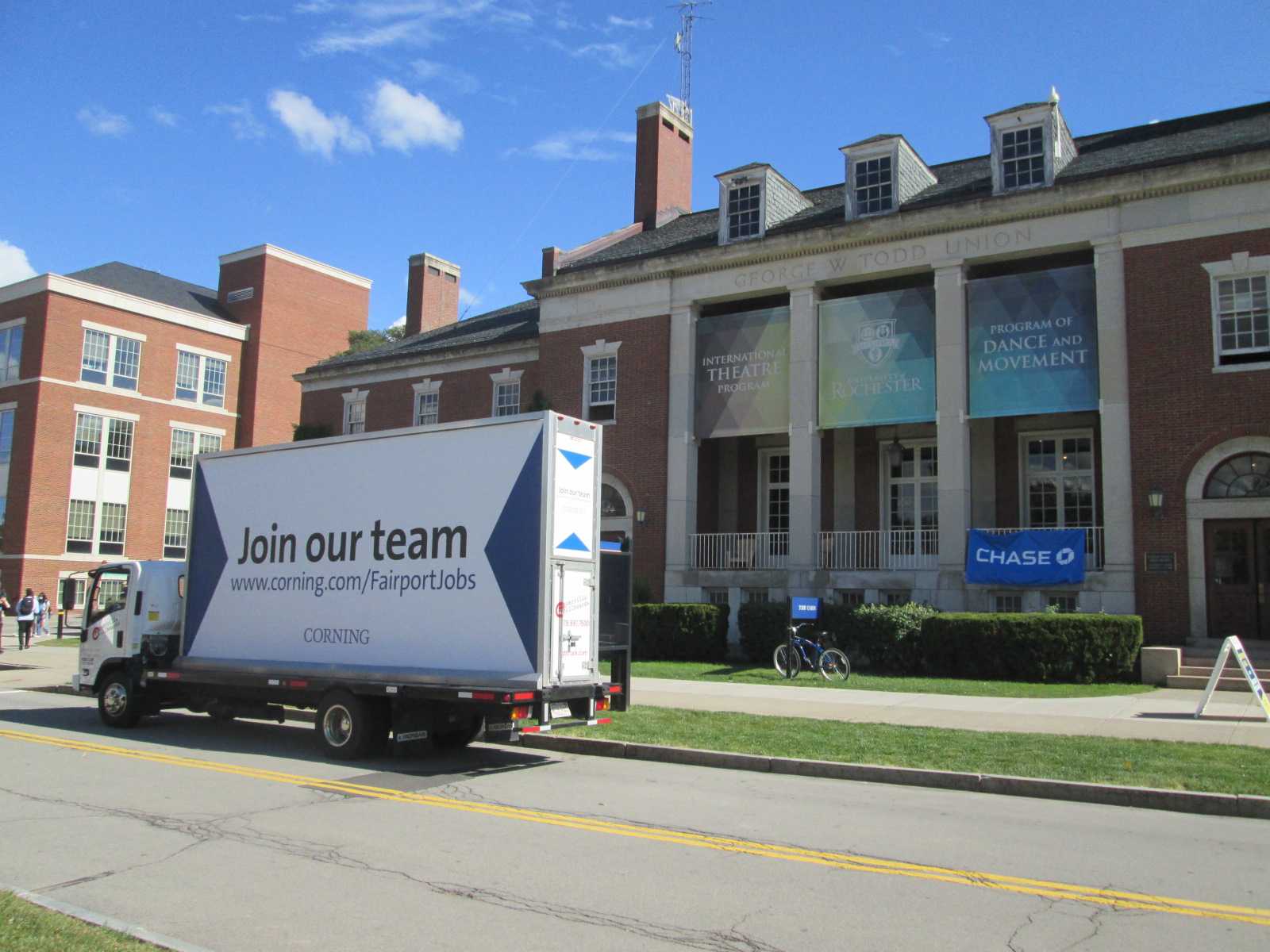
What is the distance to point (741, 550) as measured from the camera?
83.5 ft

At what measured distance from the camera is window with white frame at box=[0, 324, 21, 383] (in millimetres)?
44562

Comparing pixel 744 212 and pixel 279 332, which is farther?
pixel 279 332

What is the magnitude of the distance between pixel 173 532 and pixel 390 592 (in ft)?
136

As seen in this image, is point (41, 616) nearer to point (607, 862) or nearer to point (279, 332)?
point (279, 332)

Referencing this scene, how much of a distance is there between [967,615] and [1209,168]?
33.1 ft

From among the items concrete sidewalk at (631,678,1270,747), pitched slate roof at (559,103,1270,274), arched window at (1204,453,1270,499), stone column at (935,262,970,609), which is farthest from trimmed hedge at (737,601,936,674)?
pitched slate roof at (559,103,1270,274)

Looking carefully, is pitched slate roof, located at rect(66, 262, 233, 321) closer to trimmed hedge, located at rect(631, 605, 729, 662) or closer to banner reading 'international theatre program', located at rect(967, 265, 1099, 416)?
trimmed hedge, located at rect(631, 605, 729, 662)

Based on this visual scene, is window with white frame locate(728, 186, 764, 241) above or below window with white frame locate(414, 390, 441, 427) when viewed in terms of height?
above

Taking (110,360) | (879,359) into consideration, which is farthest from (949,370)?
(110,360)

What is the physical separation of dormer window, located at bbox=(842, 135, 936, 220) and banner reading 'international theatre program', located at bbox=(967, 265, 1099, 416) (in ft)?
10.9

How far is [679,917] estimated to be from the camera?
5.59m

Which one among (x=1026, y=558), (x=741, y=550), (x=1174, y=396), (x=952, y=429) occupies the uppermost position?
(x=1174, y=396)

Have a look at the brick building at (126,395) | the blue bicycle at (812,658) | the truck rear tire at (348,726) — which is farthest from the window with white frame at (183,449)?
the truck rear tire at (348,726)

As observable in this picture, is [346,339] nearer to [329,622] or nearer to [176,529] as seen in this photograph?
[176,529]
